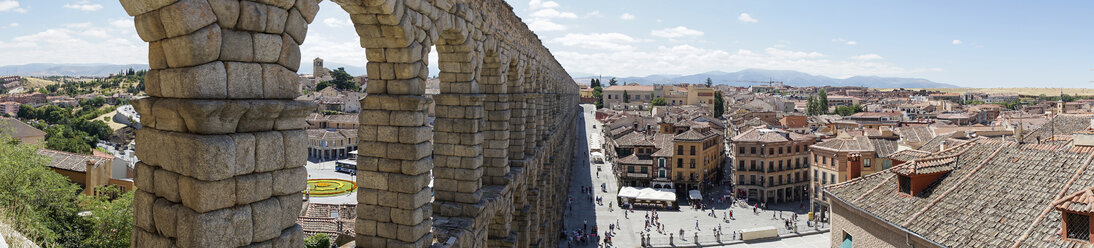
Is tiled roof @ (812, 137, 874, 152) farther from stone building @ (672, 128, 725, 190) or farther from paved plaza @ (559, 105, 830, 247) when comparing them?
stone building @ (672, 128, 725, 190)

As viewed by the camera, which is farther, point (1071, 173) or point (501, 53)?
point (501, 53)

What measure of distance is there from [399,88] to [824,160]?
45110 millimetres

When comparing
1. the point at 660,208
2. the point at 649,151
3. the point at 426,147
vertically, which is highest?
the point at 426,147

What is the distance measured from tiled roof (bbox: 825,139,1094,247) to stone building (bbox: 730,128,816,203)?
36.4 meters

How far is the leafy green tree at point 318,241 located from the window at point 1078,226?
21453 millimetres

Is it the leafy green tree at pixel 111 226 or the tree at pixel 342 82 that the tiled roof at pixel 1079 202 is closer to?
the leafy green tree at pixel 111 226

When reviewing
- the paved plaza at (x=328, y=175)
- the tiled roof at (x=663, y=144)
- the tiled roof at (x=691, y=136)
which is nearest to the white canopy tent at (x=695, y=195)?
the tiled roof at (x=663, y=144)

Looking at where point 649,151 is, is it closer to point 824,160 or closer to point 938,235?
point 824,160

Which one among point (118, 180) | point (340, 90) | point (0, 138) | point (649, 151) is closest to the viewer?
point (0, 138)

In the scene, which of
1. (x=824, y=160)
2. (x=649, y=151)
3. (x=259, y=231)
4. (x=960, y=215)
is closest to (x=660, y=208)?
(x=649, y=151)

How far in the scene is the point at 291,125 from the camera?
5707 millimetres

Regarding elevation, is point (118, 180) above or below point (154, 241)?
below

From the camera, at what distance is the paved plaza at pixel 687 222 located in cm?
3878

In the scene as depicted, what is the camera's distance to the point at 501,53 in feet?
52.6
